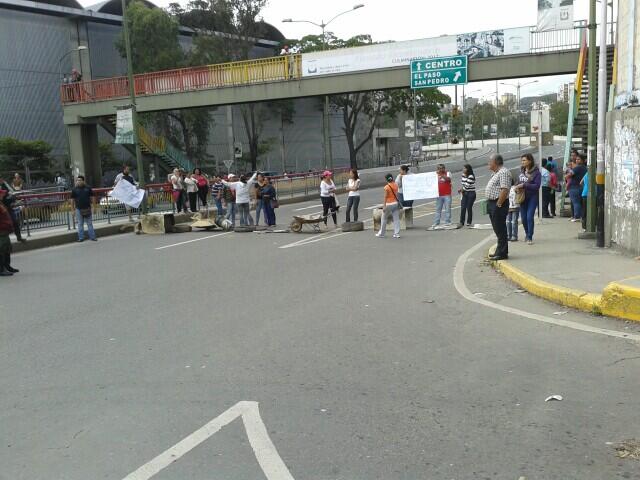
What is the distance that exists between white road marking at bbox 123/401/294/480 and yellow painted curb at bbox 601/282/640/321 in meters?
4.49

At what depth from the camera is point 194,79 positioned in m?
32.2

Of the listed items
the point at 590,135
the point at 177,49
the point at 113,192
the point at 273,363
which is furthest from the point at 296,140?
the point at 273,363

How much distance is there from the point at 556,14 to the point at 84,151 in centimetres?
2621

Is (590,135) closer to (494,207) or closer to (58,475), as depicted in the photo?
(494,207)

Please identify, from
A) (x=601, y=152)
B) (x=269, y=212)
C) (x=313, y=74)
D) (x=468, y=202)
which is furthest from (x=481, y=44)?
(x=601, y=152)

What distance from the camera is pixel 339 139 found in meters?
68.8

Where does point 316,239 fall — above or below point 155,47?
below

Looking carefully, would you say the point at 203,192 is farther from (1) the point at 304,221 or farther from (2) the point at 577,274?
(2) the point at 577,274

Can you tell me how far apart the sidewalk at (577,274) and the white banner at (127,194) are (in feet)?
41.7

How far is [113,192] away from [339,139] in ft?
165

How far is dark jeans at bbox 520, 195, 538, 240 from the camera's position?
39.5 feet

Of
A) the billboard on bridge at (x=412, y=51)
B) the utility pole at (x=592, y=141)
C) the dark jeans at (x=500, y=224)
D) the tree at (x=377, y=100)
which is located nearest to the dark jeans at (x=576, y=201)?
the utility pole at (x=592, y=141)

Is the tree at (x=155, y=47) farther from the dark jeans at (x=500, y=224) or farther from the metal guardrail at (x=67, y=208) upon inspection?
the dark jeans at (x=500, y=224)

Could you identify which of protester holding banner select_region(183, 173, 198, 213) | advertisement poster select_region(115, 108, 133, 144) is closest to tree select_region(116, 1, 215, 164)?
advertisement poster select_region(115, 108, 133, 144)
